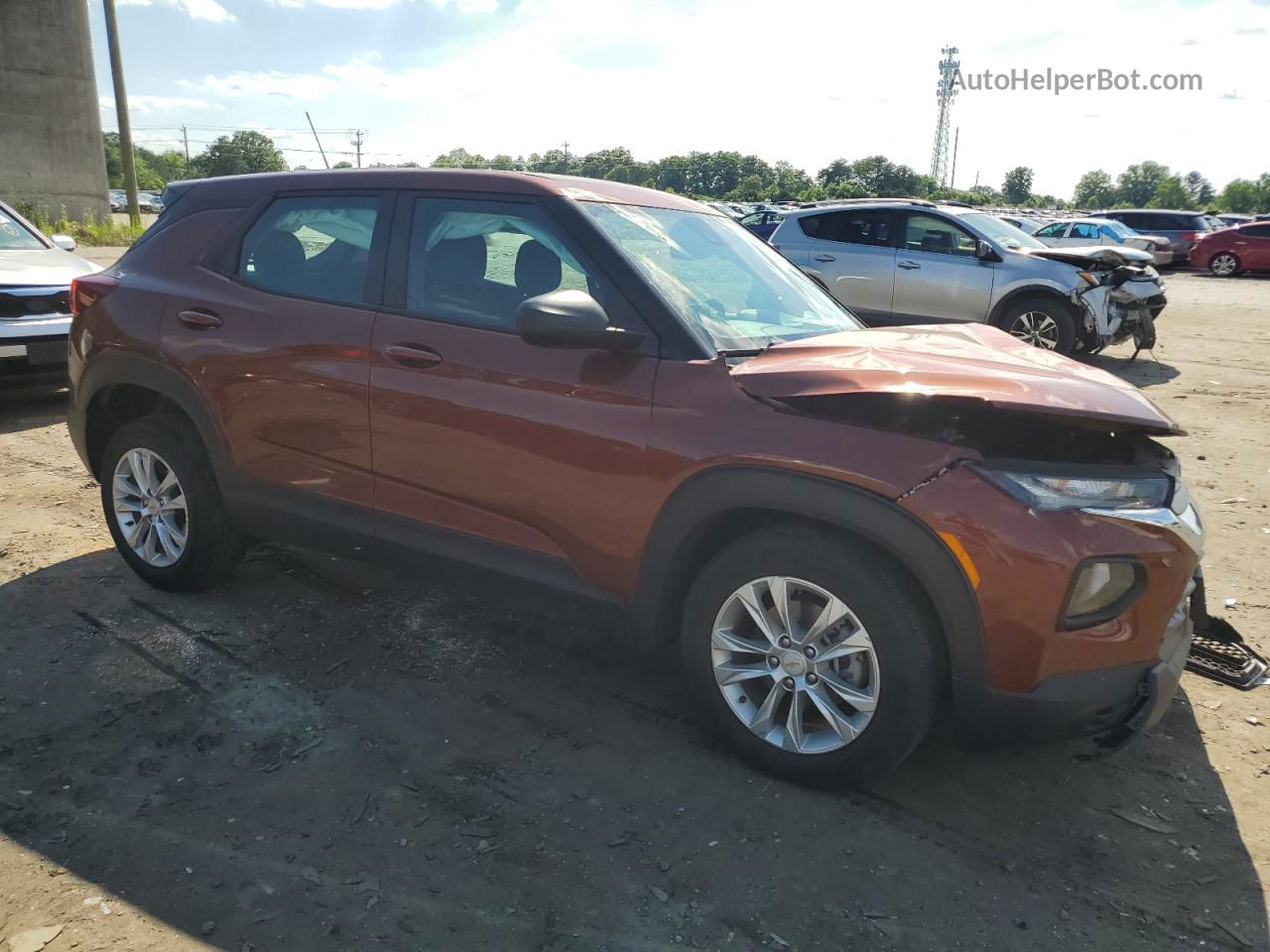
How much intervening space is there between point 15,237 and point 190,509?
5788 mm

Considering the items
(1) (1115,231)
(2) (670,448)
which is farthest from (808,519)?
(1) (1115,231)

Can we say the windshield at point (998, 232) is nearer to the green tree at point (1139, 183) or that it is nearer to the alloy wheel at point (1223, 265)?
the alloy wheel at point (1223, 265)

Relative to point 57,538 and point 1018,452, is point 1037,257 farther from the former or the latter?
point 57,538

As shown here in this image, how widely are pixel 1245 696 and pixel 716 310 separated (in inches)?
96.3

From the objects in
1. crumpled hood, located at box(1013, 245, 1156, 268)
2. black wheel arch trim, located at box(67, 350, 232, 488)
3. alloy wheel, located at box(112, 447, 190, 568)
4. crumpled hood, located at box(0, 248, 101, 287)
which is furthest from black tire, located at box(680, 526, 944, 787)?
crumpled hood, located at box(1013, 245, 1156, 268)

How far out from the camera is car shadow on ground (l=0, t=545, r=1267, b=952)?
2332 millimetres

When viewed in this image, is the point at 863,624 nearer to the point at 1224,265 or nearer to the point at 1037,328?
the point at 1037,328

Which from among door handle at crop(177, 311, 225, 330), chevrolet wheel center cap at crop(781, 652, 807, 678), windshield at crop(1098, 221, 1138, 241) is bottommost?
chevrolet wheel center cap at crop(781, 652, 807, 678)

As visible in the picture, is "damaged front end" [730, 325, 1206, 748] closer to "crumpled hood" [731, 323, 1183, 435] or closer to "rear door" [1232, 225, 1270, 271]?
"crumpled hood" [731, 323, 1183, 435]

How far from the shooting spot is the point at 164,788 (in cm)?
278

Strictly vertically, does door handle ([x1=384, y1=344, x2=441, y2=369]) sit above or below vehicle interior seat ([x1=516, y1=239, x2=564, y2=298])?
below

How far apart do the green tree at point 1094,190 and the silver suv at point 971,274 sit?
103192 mm

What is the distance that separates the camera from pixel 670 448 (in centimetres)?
283

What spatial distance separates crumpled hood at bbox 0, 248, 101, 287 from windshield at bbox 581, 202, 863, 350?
17.6ft
